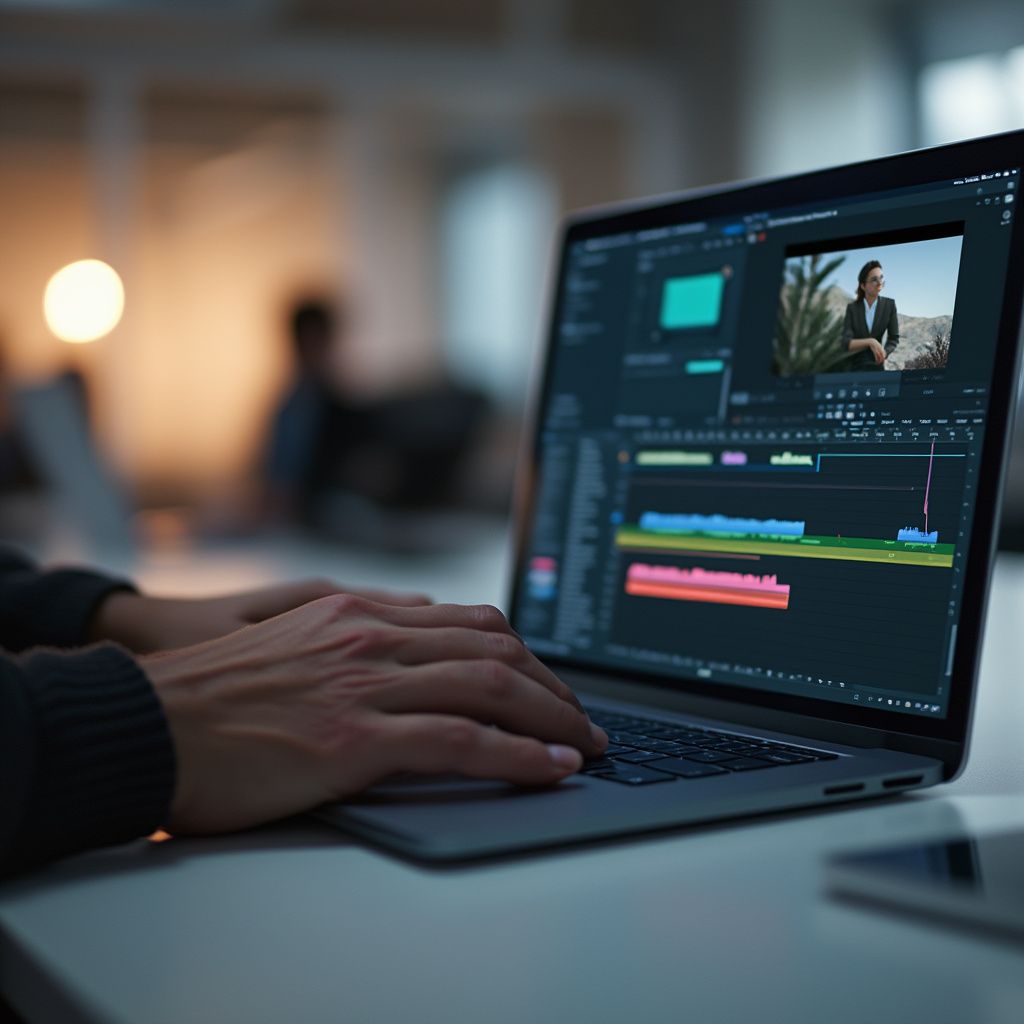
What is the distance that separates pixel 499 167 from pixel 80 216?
2236 mm

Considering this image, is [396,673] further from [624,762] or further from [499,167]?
[499,167]

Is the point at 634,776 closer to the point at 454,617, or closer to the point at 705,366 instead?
the point at 454,617

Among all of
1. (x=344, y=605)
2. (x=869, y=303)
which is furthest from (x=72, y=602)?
(x=869, y=303)

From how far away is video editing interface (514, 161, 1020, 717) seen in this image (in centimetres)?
69

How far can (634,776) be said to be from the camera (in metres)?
0.62

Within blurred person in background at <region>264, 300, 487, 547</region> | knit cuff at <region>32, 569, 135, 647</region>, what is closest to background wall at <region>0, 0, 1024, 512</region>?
blurred person in background at <region>264, 300, 487, 547</region>

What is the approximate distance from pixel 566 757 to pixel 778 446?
0.93 ft

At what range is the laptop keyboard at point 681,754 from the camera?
0.63 meters

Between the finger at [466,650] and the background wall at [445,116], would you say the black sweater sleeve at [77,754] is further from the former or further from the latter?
the background wall at [445,116]

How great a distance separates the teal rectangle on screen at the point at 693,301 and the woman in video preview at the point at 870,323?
12cm

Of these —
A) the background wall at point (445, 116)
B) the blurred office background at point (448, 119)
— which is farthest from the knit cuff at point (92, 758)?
the background wall at point (445, 116)

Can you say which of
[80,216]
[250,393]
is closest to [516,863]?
[80,216]

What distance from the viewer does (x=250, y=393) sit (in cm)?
995

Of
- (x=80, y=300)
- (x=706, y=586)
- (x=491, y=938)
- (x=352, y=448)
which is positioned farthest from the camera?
(x=352, y=448)
